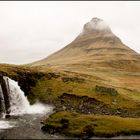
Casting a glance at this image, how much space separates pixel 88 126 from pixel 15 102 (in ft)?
124

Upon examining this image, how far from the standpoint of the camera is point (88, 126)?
78750mm

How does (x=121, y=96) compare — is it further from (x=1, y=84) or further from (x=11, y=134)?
(x=11, y=134)

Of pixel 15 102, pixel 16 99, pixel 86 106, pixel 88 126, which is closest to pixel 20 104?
pixel 15 102

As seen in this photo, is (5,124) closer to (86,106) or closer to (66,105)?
(66,105)

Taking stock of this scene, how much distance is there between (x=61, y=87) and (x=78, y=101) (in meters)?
13.3

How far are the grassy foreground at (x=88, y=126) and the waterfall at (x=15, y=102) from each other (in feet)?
68.9

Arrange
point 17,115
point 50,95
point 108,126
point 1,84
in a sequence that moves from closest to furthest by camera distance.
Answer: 1. point 108,126
2. point 17,115
3. point 1,84
4. point 50,95

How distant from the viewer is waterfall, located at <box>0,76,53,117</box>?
103688mm

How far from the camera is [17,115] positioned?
325ft

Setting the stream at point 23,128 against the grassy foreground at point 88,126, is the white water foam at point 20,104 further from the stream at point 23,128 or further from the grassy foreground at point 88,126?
the grassy foreground at point 88,126

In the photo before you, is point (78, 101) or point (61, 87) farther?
point (61, 87)

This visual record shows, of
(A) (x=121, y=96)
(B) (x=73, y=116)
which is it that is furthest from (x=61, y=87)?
(B) (x=73, y=116)

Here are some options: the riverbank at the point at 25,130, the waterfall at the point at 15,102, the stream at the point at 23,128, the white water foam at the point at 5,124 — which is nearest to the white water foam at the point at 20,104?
the waterfall at the point at 15,102

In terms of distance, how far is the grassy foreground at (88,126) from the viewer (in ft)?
250
